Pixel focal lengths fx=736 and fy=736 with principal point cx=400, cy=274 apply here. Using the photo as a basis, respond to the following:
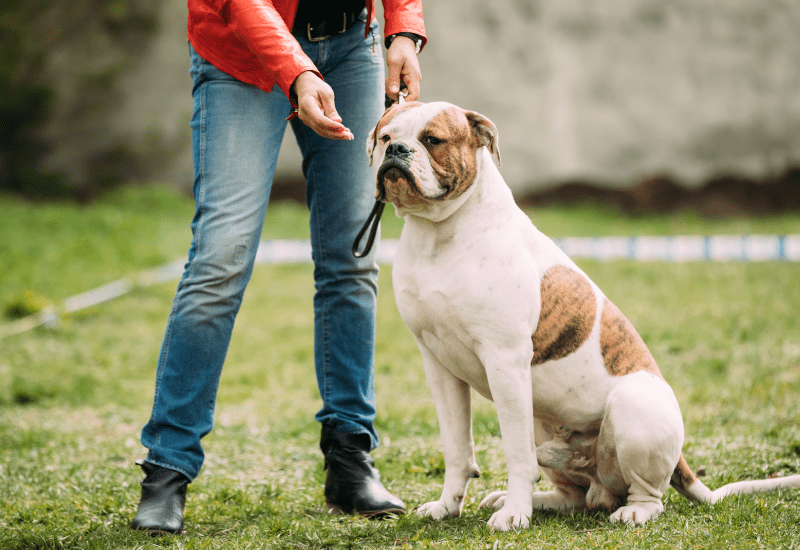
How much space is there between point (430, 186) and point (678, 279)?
20.1 ft

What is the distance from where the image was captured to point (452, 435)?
88.8 inches

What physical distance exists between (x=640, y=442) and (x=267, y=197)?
4.53 feet

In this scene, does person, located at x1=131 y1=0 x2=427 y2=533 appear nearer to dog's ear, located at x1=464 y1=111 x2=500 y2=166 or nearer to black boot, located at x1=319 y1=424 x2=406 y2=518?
black boot, located at x1=319 y1=424 x2=406 y2=518

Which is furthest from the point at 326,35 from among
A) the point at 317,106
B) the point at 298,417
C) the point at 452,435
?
the point at 298,417

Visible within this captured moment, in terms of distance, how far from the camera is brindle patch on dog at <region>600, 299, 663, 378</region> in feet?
7.10

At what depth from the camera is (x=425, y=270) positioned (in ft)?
6.93

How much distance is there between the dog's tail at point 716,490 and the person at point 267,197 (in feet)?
2.91

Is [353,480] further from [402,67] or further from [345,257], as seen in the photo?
[402,67]

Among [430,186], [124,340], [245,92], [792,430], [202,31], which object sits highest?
[202,31]

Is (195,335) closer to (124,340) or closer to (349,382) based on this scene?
(349,382)

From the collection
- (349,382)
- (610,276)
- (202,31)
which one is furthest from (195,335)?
(610,276)

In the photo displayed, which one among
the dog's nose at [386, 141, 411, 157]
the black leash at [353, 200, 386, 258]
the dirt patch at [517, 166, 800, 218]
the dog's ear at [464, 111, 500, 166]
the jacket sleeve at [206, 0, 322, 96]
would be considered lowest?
the dirt patch at [517, 166, 800, 218]

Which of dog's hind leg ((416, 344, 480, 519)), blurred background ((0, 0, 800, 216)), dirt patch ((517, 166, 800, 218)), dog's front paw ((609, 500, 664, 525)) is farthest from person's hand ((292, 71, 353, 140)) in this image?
dirt patch ((517, 166, 800, 218))

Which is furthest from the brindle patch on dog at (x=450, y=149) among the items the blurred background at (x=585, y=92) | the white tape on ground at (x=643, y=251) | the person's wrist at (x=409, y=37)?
the blurred background at (x=585, y=92)
